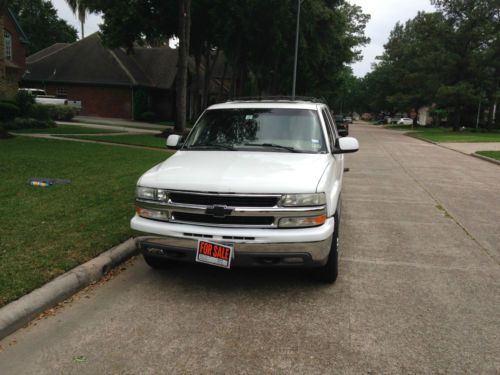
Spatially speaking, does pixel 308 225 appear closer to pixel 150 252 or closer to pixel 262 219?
pixel 262 219

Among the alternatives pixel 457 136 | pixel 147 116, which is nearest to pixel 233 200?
pixel 147 116

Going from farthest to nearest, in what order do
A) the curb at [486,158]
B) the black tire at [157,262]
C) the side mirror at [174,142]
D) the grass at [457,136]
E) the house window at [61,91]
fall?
the house window at [61,91], the grass at [457,136], the curb at [486,158], the side mirror at [174,142], the black tire at [157,262]

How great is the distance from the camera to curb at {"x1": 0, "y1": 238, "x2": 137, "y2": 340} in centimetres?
375

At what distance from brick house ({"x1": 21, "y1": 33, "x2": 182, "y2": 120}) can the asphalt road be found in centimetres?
3585

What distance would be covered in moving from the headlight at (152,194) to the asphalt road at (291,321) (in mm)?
927

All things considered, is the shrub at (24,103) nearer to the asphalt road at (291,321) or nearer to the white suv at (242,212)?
the asphalt road at (291,321)

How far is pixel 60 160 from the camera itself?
11.9 metres

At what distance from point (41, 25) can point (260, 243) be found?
75.6m

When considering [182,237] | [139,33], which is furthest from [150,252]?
[139,33]

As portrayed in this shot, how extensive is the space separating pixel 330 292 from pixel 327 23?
29138 millimetres

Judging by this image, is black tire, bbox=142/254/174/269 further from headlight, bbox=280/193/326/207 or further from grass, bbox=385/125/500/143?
grass, bbox=385/125/500/143

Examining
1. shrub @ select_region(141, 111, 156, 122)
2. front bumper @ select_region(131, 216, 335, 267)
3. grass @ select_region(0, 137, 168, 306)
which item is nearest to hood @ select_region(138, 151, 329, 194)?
front bumper @ select_region(131, 216, 335, 267)

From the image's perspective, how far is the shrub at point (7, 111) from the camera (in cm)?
2097

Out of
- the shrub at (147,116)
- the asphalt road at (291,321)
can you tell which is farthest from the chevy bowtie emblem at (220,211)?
the shrub at (147,116)
